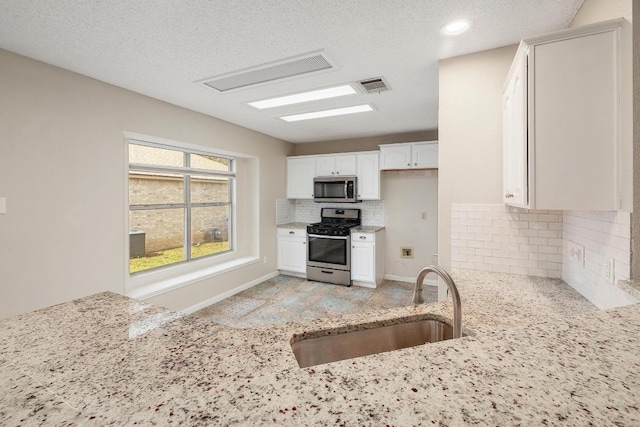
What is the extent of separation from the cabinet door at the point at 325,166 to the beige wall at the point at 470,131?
→ 2.77 meters

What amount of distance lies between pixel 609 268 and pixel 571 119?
2.24 ft

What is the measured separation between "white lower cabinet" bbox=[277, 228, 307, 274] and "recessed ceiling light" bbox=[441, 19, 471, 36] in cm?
346

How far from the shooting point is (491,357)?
2.09 ft

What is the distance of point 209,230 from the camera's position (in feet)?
13.4

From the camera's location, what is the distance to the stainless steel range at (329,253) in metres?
4.38

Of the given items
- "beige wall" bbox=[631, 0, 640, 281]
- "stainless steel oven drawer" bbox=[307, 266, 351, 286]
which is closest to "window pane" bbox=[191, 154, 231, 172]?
"stainless steel oven drawer" bbox=[307, 266, 351, 286]

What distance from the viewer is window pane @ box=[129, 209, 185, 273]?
3.13 m

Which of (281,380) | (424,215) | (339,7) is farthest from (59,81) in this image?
(424,215)

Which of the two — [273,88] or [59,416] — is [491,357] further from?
[273,88]

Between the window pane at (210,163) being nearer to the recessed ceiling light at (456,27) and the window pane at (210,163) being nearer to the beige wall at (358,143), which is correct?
the beige wall at (358,143)

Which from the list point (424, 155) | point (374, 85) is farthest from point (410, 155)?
point (374, 85)

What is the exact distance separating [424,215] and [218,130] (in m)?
3.30

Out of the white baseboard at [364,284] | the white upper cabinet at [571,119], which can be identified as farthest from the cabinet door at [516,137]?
the white baseboard at [364,284]

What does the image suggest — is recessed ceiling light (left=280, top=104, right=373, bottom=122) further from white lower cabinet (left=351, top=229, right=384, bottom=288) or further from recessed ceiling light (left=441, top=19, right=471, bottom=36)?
white lower cabinet (left=351, top=229, right=384, bottom=288)
